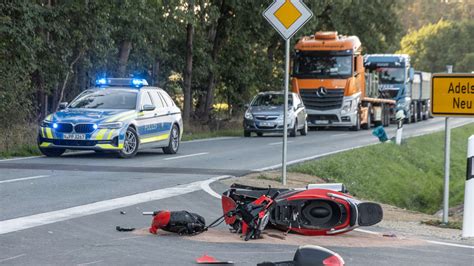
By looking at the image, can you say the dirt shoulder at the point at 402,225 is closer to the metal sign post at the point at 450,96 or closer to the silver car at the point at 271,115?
the metal sign post at the point at 450,96

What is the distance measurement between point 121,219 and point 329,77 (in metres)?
28.8

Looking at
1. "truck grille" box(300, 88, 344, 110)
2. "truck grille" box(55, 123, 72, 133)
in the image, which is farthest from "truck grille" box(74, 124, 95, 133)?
"truck grille" box(300, 88, 344, 110)

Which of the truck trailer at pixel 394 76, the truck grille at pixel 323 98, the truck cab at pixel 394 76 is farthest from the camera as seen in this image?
the truck cab at pixel 394 76

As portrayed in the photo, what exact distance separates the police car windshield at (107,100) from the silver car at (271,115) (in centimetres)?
1219

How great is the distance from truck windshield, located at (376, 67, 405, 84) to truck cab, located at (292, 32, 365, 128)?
458 inches

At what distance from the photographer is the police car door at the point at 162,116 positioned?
69.4 ft

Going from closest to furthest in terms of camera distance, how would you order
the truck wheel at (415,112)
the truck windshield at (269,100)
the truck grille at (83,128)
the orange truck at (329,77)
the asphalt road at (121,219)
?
the asphalt road at (121,219)
the truck grille at (83,128)
the truck windshield at (269,100)
the orange truck at (329,77)
the truck wheel at (415,112)

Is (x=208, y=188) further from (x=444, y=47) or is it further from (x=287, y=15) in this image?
(x=444, y=47)

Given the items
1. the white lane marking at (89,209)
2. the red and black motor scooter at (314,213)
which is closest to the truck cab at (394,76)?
the white lane marking at (89,209)

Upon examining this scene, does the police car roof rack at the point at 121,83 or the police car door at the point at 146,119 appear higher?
the police car roof rack at the point at 121,83

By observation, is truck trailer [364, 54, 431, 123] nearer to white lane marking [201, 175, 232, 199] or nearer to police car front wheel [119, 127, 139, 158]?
police car front wheel [119, 127, 139, 158]

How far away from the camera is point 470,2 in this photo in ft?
463

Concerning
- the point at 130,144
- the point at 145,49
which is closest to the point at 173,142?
the point at 130,144

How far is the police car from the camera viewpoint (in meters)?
19.0
